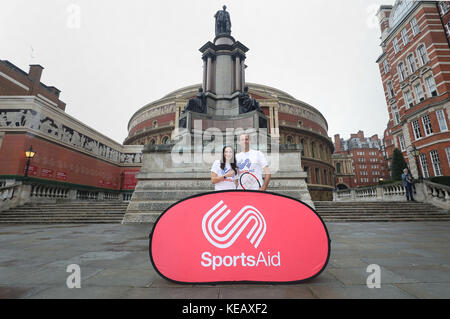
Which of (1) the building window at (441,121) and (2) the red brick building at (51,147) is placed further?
(1) the building window at (441,121)

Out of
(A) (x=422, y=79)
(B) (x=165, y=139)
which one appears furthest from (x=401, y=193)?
(B) (x=165, y=139)

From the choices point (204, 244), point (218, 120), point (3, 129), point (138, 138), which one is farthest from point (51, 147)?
point (138, 138)

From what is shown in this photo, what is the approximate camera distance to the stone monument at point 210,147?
Result: 829 cm

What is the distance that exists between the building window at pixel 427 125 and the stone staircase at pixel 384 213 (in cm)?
1692

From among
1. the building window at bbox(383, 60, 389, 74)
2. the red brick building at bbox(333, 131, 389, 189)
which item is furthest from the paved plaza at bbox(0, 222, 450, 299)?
the red brick building at bbox(333, 131, 389, 189)

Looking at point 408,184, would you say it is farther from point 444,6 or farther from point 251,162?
point 444,6

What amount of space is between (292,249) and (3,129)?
21.4m

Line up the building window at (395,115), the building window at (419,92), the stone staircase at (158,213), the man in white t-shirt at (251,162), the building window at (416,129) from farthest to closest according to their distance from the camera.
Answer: the building window at (395,115) → the building window at (419,92) → the building window at (416,129) → the stone staircase at (158,213) → the man in white t-shirt at (251,162)

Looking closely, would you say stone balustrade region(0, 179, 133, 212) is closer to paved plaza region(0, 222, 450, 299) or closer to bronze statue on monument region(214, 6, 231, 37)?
paved plaza region(0, 222, 450, 299)

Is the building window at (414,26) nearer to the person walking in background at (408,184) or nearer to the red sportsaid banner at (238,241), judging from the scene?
the person walking in background at (408,184)

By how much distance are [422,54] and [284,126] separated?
63.0 ft

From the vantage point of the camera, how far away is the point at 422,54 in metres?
23.9

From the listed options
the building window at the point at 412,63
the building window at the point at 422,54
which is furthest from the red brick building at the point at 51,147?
the building window at the point at 422,54
